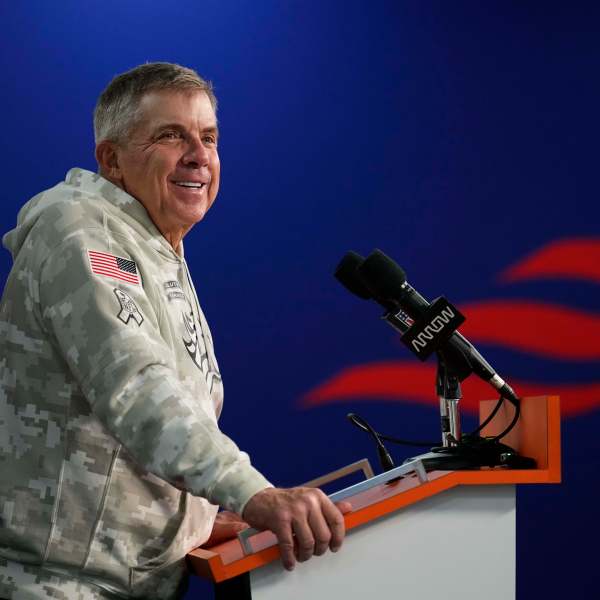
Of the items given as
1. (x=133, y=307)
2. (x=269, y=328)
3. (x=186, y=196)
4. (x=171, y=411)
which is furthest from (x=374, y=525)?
(x=269, y=328)

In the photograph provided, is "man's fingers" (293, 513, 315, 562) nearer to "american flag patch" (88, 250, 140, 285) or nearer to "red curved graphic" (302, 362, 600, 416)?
"american flag patch" (88, 250, 140, 285)

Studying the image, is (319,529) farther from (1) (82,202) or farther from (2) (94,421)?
(1) (82,202)

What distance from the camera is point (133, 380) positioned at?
1137 millimetres

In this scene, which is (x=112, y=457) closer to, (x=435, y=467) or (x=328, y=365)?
(x=435, y=467)

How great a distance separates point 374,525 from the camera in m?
1.25

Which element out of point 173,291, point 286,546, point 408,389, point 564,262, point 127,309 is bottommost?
point 286,546

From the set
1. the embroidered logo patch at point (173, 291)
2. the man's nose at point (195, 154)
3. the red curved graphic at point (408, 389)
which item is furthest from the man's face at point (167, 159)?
the red curved graphic at point (408, 389)

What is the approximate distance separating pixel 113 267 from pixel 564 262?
249 centimetres

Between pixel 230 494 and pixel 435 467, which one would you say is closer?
pixel 230 494

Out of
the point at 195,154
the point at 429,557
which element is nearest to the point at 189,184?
the point at 195,154

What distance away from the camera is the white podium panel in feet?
4.01

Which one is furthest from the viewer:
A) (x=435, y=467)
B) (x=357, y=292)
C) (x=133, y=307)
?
(x=357, y=292)

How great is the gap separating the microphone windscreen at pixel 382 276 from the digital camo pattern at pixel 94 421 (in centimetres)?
35

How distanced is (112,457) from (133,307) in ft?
0.72
